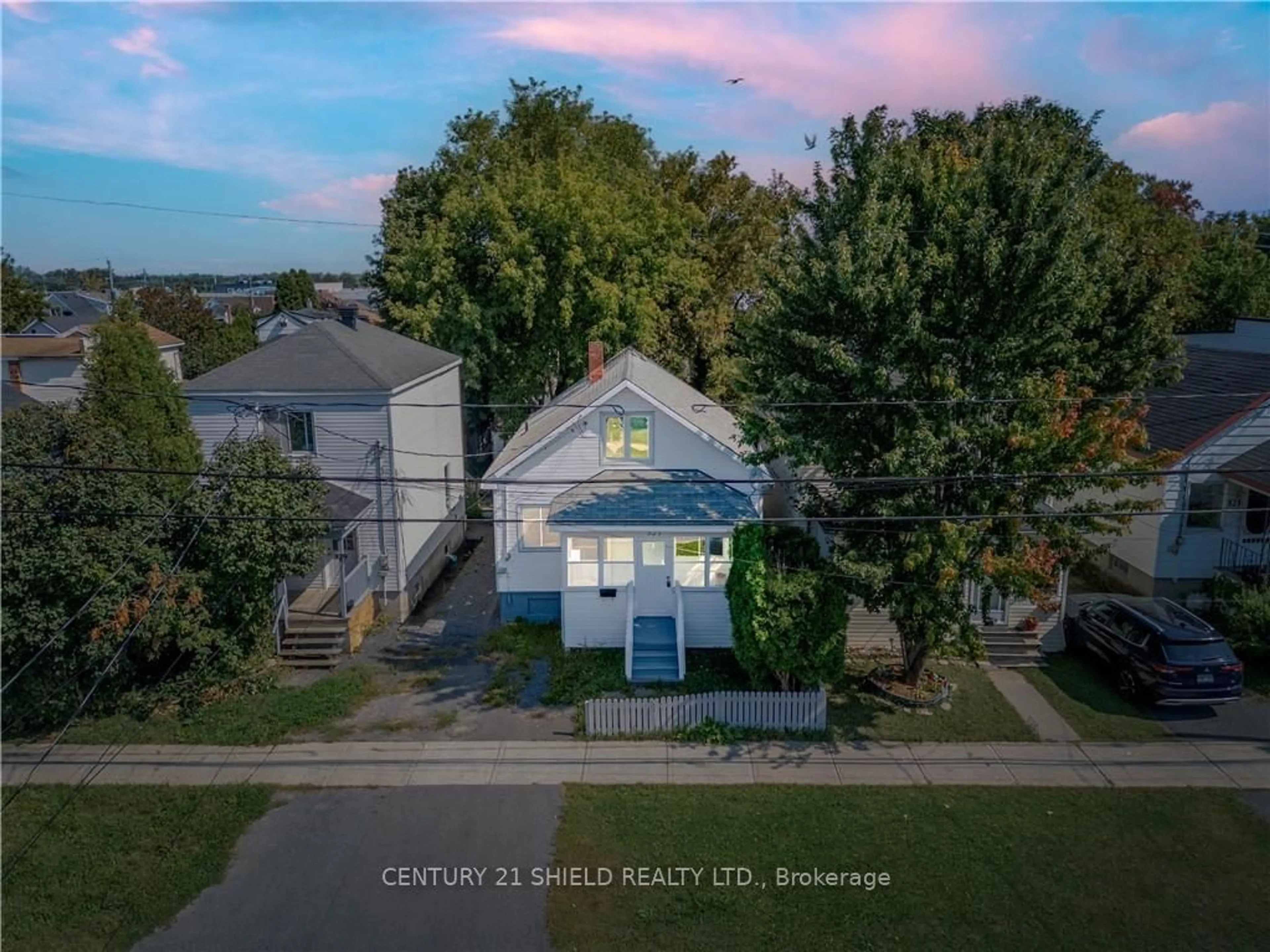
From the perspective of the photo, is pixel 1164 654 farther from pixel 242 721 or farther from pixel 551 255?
pixel 551 255

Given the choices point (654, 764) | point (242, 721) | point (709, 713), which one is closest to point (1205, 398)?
point (709, 713)

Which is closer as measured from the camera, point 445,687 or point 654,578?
point 445,687

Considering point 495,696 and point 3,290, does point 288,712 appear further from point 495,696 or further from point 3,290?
point 3,290

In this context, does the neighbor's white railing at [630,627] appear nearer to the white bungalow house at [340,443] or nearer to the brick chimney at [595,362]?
the white bungalow house at [340,443]

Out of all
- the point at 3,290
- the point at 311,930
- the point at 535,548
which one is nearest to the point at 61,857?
the point at 311,930

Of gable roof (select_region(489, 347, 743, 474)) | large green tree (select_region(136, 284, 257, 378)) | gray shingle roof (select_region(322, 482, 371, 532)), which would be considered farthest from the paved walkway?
large green tree (select_region(136, 284, 257, 378))

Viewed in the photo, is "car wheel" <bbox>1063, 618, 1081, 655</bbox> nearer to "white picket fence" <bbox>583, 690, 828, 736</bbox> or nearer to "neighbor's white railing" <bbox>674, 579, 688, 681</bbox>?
"white picket fence" <bbox>583, 690, 828, 736</bbox>
